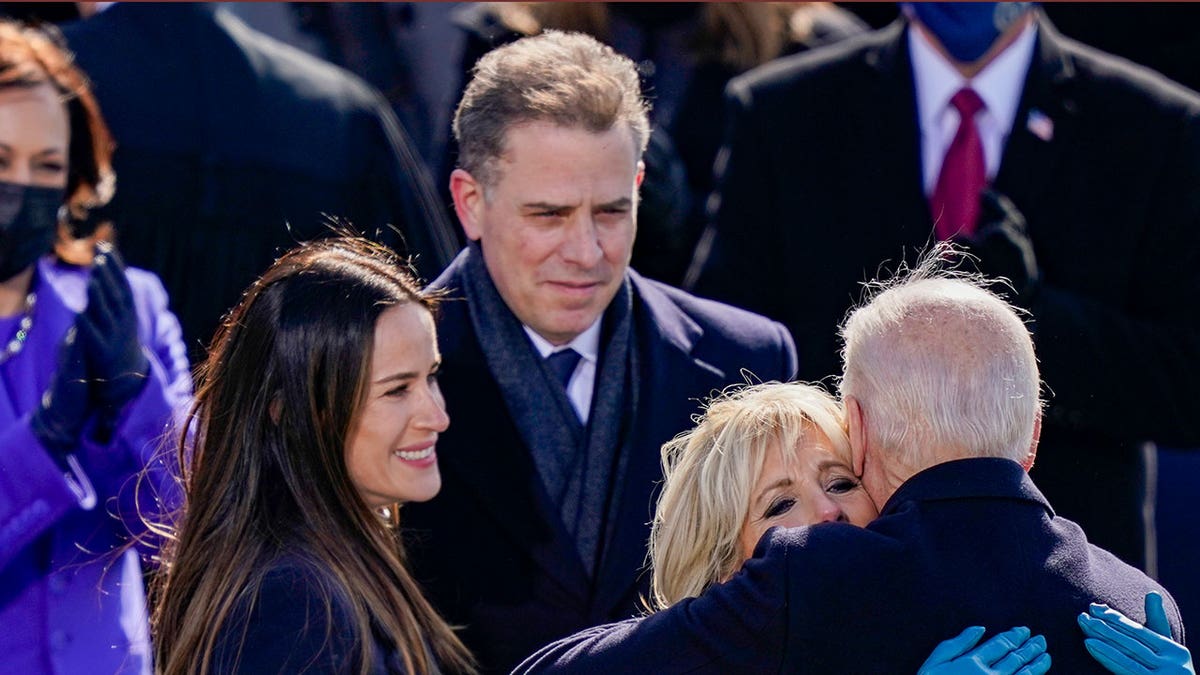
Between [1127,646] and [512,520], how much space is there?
113 centimetres

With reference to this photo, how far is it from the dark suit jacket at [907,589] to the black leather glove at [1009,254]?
4.04 ft

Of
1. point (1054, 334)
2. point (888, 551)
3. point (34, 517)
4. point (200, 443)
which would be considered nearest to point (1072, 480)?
point (1054, 334)

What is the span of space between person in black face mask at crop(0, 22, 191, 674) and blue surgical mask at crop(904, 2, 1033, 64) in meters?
1.76

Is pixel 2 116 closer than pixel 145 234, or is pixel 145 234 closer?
pixel 2 116

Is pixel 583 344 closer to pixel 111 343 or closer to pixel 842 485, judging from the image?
pixel 842 485

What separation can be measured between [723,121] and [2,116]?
1.79 meters

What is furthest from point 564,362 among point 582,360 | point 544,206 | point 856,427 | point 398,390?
point 856,427

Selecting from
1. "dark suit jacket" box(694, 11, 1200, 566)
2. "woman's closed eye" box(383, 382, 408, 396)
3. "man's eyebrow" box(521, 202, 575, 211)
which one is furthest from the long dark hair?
"dark suit jacket" box(694, 11, 1200, 566)

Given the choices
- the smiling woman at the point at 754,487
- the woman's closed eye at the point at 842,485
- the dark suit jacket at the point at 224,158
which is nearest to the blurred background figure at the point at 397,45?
the dark suit jacket at the point at 224,158

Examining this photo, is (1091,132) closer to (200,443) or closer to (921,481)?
(921,481)

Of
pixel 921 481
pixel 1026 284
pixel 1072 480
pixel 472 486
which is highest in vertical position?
pixel 921 481

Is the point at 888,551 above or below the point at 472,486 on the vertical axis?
above

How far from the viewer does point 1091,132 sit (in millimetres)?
3598

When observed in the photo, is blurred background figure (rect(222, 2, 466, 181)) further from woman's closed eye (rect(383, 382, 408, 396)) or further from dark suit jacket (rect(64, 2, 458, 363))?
woman's closed eye (rect(383, 382, 408, 396))
